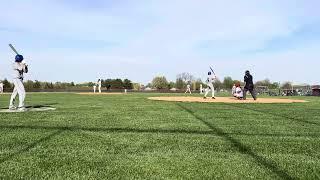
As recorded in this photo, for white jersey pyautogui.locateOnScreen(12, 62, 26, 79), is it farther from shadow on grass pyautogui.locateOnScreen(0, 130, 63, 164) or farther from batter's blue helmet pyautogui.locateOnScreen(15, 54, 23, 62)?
A: shadow on grass pyautogui.locateOnScreen(0, 130, 63, 164)

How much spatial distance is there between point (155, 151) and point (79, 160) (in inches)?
51.2

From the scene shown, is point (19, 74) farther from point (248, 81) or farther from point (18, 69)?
point (248, 81)

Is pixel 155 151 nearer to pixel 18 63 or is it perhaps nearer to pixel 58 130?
pixel 58 130

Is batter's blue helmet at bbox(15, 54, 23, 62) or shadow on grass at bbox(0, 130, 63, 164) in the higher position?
batter's blue helmet at bbox(15, 54, 23, 62)

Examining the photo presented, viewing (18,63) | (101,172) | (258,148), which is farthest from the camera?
(18,63)

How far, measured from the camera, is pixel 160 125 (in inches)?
421

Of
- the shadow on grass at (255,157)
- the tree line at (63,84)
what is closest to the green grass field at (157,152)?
the shadow on grass at (255,157)

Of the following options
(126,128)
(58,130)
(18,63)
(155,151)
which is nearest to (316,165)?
(155,151)

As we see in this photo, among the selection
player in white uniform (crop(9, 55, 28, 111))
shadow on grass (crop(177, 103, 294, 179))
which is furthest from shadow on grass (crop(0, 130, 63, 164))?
player in white uniform (crop(9, 55, 28, 111))

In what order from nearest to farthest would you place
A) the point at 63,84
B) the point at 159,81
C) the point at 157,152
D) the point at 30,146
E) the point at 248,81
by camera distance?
the point at 157,152
the point at 30,146
the point at 248,81
the point at 63,84
the point at 159,81

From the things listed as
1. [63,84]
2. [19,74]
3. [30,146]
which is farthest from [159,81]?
[30,146]

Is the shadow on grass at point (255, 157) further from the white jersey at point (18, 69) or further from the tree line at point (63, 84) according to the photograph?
the tree line at point (63, 84)

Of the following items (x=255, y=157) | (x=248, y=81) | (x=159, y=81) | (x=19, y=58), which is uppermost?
(x=159, y=81)

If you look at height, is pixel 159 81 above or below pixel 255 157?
above
